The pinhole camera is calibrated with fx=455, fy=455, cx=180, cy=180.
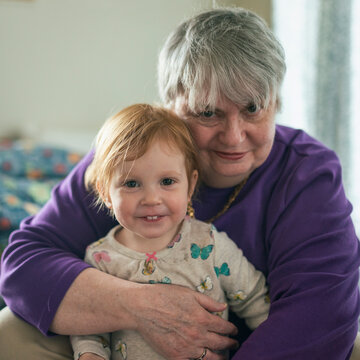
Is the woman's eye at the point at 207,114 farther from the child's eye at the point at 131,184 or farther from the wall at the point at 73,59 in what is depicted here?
the wall at the point at 73,59

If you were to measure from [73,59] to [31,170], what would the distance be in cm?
116

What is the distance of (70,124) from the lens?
153 inches

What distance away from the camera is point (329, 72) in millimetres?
2688

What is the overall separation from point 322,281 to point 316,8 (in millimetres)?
2106

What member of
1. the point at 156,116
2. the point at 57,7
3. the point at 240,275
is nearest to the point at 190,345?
the point at 240,275

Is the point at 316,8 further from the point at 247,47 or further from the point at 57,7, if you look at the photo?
the point at 57,7

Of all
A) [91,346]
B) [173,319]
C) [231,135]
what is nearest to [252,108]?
[231,135]

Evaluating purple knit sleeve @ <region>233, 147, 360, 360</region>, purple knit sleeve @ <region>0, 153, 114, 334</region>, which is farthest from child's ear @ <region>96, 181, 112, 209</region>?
purple knit sleeve @ <region>233, 147, 360, 360</region>

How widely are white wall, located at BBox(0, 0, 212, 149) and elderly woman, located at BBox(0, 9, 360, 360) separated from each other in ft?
7.76

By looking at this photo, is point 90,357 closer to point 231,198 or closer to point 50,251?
point 50,251

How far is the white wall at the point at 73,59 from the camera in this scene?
12.0 feet

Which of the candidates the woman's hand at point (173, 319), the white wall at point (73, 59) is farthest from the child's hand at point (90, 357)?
the white wall at point (73, 59)

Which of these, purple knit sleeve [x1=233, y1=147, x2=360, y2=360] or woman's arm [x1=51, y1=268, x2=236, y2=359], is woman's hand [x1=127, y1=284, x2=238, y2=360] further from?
purple knit sleeve [x1=233, y1=147, x2=360, y2=360]

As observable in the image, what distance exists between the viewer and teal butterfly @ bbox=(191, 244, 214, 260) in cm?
120
